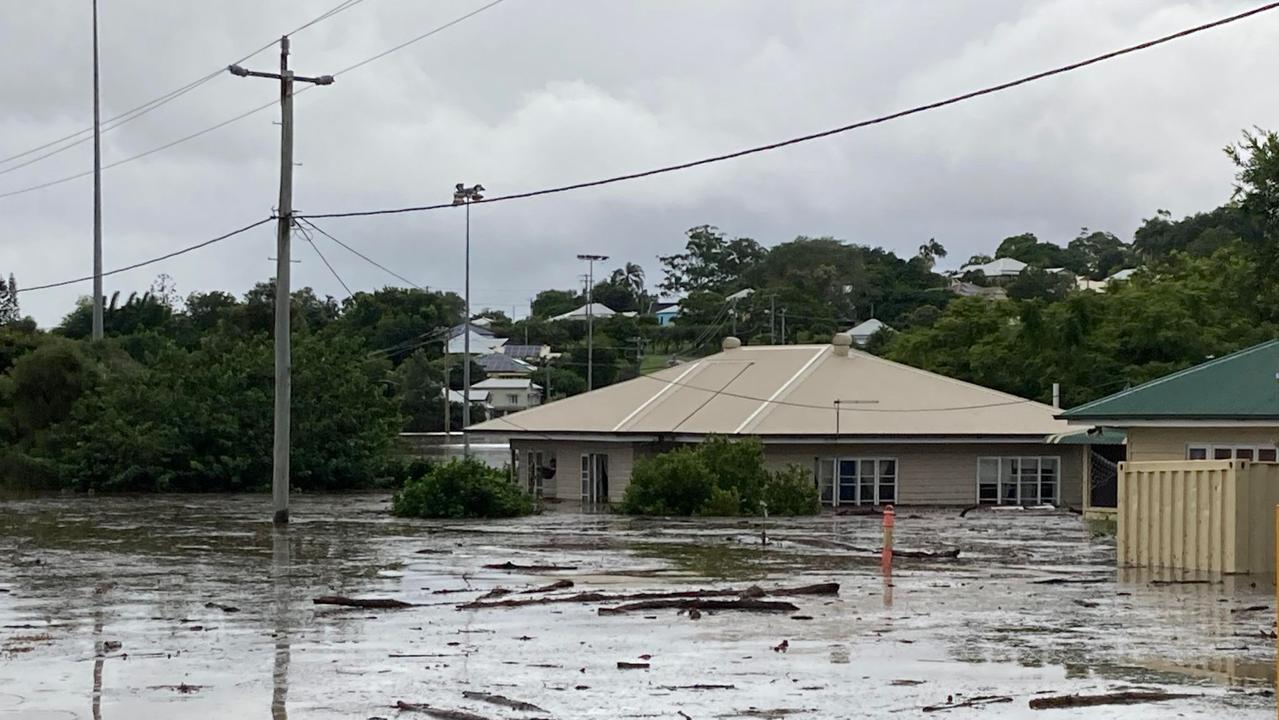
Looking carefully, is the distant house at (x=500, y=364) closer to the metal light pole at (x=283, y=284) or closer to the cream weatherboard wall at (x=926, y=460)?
the cream weatherboard wall at (x=926, y=460)

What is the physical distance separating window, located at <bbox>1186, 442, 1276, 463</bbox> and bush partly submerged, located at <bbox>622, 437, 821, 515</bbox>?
11.5 meters

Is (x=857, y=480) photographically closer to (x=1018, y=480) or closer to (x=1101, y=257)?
(x=1018, y=480)

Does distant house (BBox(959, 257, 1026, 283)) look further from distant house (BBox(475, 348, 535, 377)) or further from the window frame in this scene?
A: the window frame

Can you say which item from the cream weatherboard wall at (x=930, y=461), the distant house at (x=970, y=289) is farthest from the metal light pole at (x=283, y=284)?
the distant house at (x=970, y=289)

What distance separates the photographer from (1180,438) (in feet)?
120

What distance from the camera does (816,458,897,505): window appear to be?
52.5m

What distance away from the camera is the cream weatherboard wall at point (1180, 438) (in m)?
35.2

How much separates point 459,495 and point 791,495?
8798 millimetres

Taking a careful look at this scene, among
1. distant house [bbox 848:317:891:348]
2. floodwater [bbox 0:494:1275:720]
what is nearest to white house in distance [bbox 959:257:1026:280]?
distant house [bbox 848:317:891:348]

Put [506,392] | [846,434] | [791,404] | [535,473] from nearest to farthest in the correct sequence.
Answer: [846,434], [791,404], [535,473], [506,392]

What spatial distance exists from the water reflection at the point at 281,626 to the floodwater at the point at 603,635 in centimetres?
6

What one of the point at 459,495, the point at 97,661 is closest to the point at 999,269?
the point at 459,495

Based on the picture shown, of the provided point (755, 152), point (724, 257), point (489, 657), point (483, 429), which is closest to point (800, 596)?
point (489, 657)

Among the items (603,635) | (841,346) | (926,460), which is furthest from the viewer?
(841,346)
